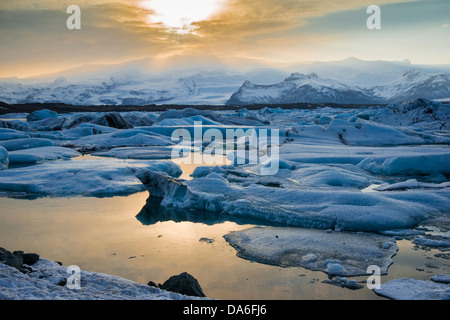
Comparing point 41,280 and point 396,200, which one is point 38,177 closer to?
point 41,280

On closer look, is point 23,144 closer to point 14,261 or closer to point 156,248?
point 156,248

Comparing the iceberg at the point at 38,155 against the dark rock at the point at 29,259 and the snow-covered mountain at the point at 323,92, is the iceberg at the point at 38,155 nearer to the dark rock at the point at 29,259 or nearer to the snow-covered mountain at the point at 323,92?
the dark rock at the point at 29,259

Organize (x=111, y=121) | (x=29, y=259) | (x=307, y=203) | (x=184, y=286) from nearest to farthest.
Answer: (x=184, y=286) → (x=29, y=259) → (x=307, y=203) → (x=111, y=121)

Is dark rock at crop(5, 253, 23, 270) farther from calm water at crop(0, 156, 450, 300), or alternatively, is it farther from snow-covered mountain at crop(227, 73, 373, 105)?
snow-covered mountain at crop(227, 73, 373, 105)

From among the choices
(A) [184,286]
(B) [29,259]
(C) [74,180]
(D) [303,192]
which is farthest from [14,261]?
(C) [74,180]
